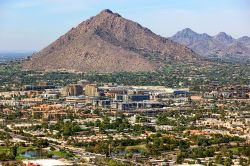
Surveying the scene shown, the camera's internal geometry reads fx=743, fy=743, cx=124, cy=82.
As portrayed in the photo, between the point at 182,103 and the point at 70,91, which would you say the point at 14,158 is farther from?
the point at 70,91

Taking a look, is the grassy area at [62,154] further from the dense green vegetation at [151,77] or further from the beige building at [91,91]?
the dense green vegetation at [151,77]

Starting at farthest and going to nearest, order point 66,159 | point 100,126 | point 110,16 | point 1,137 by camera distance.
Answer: point 110,16, point 100,126, point 1,137, point 66,159

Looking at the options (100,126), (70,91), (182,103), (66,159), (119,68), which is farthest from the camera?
(119,68)

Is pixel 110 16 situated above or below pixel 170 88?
above

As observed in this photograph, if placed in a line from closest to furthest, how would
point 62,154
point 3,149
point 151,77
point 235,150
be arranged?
point 62,154 < point 3,149 < point 235,150 < point 151,77

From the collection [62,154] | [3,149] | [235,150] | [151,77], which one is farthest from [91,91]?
[62,154]

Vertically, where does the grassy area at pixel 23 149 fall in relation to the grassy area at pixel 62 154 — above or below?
above

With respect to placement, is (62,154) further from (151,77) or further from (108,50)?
(108,50)

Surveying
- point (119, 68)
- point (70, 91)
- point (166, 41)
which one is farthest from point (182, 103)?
point (166, 41)

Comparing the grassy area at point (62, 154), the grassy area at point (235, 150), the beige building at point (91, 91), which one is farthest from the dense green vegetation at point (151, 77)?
the grassy area at point (62, 154)
